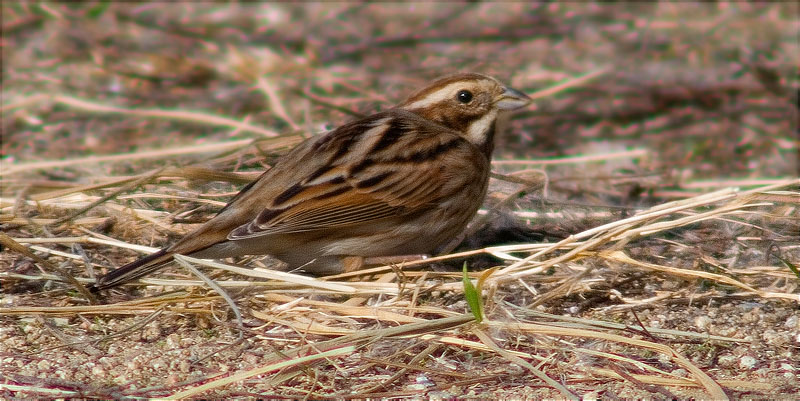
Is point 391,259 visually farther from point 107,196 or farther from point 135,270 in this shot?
point 107,196

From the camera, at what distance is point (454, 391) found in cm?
329

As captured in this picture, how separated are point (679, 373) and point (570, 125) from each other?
4.34 meters

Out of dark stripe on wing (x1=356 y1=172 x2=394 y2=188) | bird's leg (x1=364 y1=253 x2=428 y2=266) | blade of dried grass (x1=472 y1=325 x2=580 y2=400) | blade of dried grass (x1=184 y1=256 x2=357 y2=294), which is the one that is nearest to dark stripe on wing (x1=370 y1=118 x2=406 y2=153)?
dark stripe on wing (x1=356 y1=172 x2=394 y2=188)

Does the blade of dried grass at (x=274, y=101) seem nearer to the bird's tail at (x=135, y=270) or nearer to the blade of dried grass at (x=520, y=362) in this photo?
the bird's tail at (x=135, y=270)

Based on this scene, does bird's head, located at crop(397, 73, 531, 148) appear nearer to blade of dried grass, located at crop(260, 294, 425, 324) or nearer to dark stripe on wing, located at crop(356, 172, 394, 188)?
dark stripe on wing, located at crop(356, 172, 394, 188)

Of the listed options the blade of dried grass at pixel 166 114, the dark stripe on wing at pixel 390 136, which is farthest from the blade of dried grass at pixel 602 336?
the blade of dried grass at pixel 166 114

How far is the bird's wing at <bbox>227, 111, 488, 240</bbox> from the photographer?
13.5 ft

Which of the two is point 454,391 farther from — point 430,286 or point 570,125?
point 570,125

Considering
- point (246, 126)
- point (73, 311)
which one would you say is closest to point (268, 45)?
point (246, 126)

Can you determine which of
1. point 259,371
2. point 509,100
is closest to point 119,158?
point 509,100

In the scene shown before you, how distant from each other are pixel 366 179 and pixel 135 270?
1.04m

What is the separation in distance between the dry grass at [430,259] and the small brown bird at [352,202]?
14cm

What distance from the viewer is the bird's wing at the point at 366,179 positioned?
4.10 meters

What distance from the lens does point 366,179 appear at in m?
4.29
